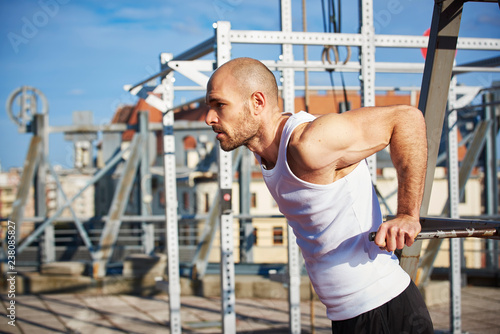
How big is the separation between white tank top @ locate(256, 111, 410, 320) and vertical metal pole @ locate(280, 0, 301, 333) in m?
2.78

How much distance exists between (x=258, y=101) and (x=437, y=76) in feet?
2.32

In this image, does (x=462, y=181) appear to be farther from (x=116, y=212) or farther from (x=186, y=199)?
(x=186, y=199)

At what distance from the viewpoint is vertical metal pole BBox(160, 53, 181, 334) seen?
441cm

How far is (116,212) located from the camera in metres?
7.93

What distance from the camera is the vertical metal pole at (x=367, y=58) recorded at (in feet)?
12.0

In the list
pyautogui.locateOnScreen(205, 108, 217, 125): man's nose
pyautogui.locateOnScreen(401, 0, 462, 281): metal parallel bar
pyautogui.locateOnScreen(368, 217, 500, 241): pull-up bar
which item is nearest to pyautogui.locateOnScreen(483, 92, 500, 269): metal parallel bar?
pyautogui.locateOnScreen(401, 0, 462, 281): metal parallel bar

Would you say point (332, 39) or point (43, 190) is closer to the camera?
point (332, 39)

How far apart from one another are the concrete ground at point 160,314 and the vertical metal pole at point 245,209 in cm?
116

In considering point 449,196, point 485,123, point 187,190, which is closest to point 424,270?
point 449,196

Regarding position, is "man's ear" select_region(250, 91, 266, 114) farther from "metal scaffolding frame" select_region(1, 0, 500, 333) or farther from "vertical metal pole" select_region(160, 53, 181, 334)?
"vertical metal pole" select_region(160, 53, 181, 334)

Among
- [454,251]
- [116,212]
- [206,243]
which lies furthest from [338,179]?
[116,212]

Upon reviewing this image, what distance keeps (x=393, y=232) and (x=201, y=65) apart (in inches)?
107

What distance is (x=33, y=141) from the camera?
8336mm

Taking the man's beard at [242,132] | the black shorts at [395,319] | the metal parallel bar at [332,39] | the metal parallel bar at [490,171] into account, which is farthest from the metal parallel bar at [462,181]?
the man's beard at [242,132]
